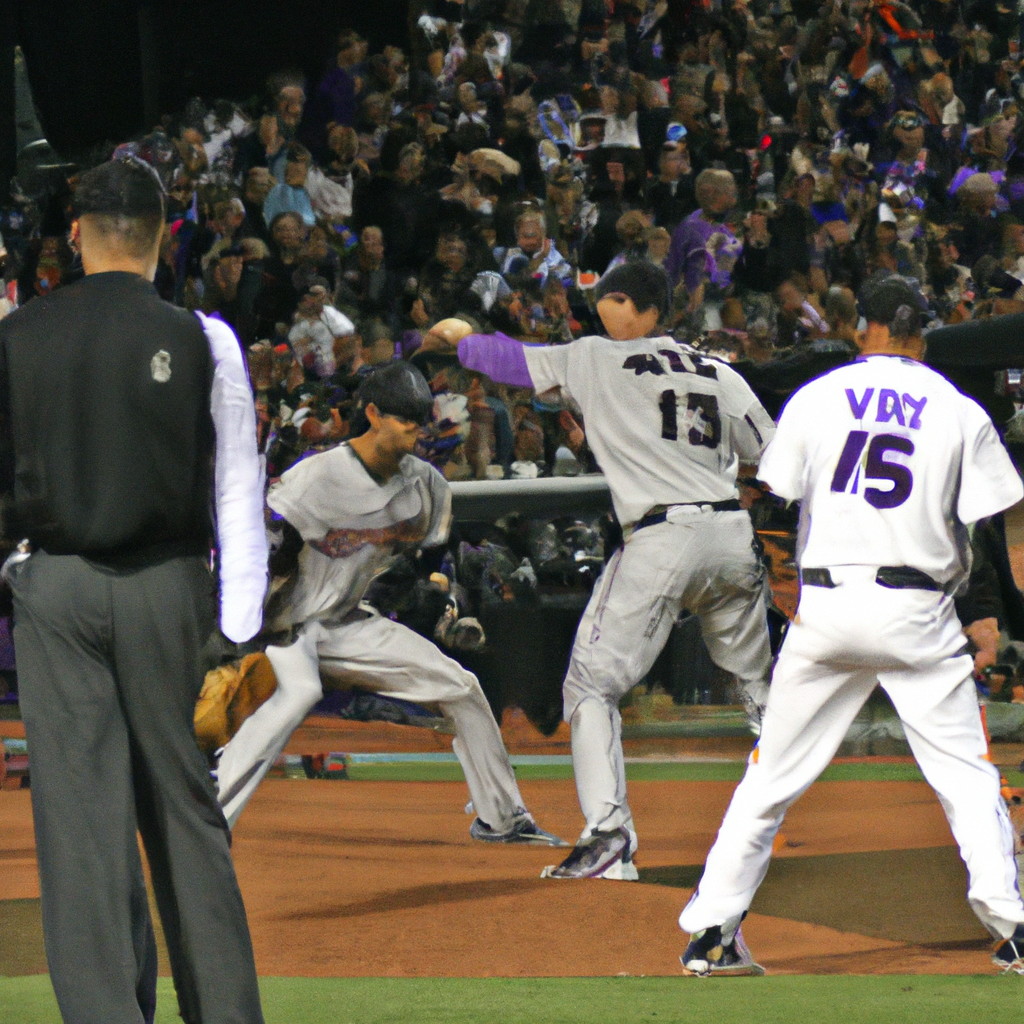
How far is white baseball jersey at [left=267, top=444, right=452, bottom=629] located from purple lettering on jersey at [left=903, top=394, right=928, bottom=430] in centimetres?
246

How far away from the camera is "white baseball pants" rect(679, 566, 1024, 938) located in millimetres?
4539

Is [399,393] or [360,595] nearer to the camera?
[399,393]

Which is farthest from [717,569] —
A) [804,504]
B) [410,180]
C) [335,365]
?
[410,180]

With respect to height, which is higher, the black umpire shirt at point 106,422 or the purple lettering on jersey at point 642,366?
the black umpire shirt at point 106,422

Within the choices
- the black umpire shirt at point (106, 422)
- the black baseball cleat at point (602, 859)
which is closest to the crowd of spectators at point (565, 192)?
the black baseball cleat at point (602, 859)

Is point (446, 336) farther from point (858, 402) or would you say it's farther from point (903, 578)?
point (903, 578)

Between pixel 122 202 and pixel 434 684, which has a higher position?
pixel 122 202

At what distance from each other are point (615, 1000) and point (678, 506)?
242cm

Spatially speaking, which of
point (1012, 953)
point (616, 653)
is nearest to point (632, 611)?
point (616, 653)

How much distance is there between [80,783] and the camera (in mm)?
3266

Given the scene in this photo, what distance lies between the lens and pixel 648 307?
21.1 ft

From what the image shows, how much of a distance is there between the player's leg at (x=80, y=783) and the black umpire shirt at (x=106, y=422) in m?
0.11

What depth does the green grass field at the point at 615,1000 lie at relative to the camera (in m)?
4.12

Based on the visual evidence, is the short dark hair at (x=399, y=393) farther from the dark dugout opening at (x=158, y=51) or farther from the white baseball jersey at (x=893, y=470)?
the dark dugout opening at (x=158, y=51)
